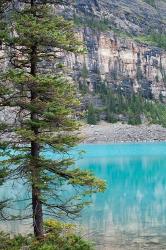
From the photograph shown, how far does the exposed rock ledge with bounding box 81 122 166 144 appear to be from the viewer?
17925cm

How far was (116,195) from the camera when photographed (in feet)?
178

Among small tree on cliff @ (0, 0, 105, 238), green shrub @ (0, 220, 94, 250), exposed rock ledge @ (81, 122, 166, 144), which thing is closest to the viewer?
green shrub @ (0, 220, 94, 250)

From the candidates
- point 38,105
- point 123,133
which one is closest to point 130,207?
point 38,105

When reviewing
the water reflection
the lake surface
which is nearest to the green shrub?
the lake surface

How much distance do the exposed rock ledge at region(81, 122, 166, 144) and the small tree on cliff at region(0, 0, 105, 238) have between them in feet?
507

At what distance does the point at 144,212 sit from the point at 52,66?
25832 mm

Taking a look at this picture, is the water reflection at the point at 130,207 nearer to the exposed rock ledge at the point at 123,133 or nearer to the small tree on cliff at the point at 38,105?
the small tree on cliff at the point at 38,105

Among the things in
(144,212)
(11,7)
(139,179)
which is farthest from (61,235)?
(139,179)

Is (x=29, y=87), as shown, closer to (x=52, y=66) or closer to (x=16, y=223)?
(x=52, y=66)

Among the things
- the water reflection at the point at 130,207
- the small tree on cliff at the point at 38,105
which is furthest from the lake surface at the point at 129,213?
the small tree on cliff at the point at 38,105

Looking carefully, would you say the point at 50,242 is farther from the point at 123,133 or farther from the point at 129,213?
the point at 123,133

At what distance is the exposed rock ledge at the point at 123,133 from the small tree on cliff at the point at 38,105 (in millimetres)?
154487

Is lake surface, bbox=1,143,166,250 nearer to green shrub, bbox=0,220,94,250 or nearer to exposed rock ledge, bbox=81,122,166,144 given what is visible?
green shrub, bbox=0,220,94,250

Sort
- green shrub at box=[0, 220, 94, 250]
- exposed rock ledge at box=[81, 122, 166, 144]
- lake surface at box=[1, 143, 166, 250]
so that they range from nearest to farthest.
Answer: green shrub at box=[0, 220, 94, 250], lake surface at box=[1, 143, 166, 250], exposed rock ledge at box=[81, 122, 166, 144]
